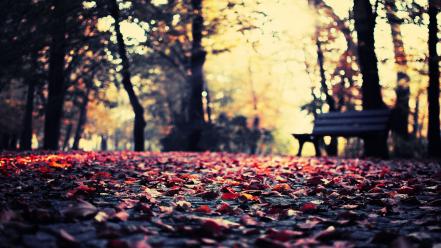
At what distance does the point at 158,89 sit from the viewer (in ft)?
127

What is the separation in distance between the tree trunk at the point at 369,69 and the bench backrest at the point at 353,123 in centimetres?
39

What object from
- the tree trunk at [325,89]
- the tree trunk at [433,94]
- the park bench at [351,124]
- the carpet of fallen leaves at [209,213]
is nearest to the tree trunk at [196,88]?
the tree trunk at [325,89]

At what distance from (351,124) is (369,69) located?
1.63m

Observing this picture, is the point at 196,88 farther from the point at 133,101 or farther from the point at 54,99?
the point at 54,99

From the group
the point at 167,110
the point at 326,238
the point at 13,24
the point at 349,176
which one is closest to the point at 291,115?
the point at 167,110

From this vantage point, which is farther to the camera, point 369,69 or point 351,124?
point 351,124

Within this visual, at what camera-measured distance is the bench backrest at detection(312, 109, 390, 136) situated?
1191 centimetres

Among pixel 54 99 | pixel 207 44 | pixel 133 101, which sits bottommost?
pixel 133 101

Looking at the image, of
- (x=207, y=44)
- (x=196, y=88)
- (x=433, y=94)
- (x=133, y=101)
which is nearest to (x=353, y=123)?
(x=433, y=94)

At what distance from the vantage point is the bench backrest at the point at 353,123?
11.9 m

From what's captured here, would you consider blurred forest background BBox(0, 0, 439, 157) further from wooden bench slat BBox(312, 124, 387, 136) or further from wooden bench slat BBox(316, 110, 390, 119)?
wooden bench slat BBox(312, 124, 387, 136)

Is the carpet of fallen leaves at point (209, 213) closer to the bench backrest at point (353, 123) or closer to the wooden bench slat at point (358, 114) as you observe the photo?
the bench backrest at point (353, 123)

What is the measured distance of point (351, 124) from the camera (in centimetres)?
1277

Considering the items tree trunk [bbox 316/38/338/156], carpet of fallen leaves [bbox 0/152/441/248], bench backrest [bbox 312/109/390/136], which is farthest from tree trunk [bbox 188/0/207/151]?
carpet of fallen leaves [bbox 0/152/441/248]
